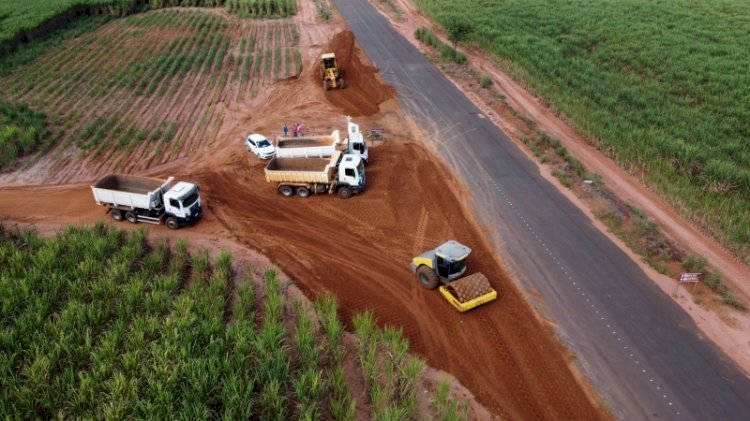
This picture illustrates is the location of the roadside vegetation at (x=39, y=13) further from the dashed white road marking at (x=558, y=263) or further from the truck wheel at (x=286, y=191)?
the dashed white road marking at (x=558, y=263)

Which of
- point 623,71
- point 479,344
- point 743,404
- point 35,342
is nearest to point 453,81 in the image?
point 623,71

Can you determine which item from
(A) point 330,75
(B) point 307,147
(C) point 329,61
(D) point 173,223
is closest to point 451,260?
(B) point 307,147

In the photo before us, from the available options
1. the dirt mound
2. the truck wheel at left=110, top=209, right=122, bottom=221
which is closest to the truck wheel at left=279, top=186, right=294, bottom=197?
the truck wheel at left=110, top=209, right=122, bottom=221

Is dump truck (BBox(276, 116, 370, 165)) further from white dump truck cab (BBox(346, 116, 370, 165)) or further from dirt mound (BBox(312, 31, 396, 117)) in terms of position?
dirt mound (BBox(312, 31, 396, 117))

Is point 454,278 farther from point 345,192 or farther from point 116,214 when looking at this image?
point 116,214

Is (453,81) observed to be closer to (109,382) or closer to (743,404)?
(743,404)

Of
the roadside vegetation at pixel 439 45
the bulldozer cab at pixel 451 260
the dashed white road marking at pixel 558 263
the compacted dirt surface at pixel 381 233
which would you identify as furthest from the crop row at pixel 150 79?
the bulldozer cab at pixel 451 260
